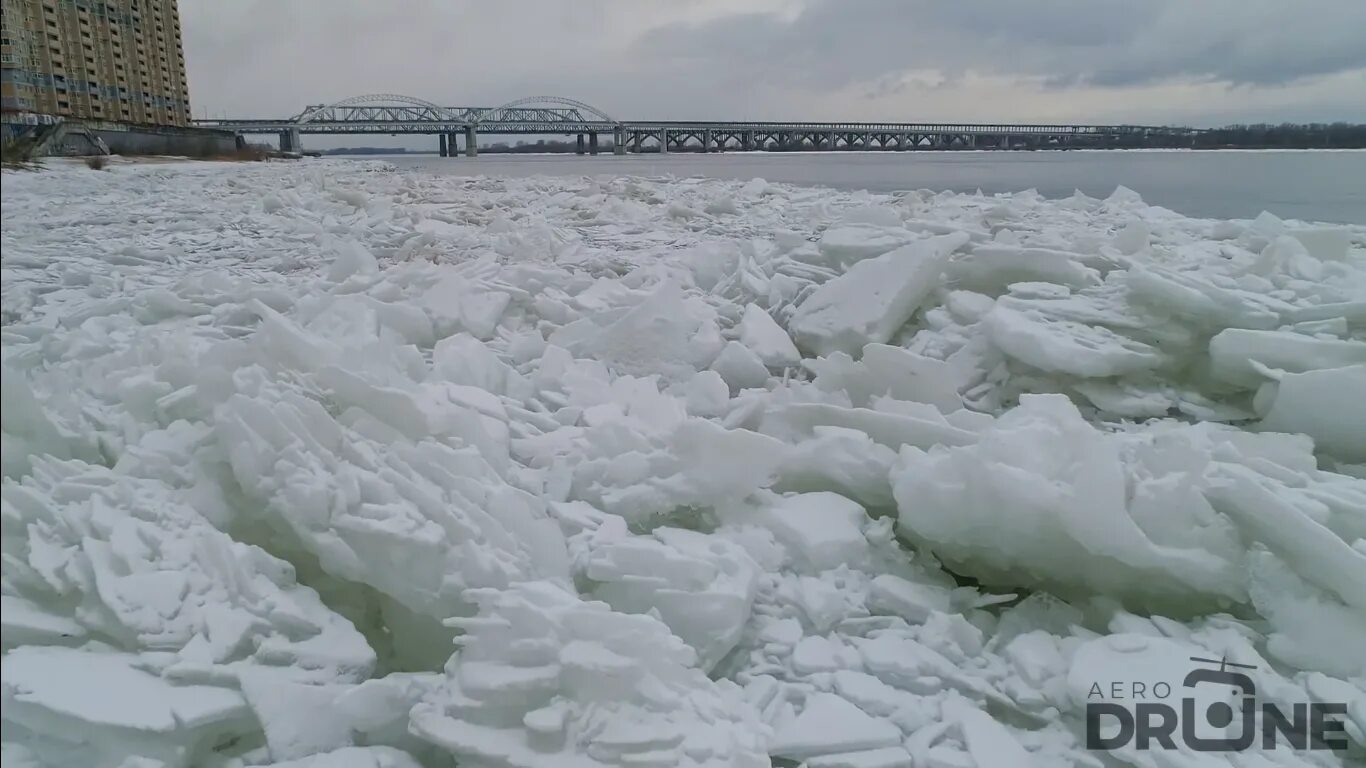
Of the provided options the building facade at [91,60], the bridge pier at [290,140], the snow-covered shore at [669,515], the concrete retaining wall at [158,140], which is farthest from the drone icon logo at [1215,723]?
the bridge pier at [290,140]

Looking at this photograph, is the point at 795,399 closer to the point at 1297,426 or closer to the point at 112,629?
the point at 1297,426

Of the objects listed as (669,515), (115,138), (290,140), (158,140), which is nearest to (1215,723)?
(669,515)

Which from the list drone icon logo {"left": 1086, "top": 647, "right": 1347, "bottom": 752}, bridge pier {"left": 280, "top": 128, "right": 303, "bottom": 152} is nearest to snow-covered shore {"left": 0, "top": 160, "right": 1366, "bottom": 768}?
drone icon logo {"left": 1086, "top": 647, "right": 1347, "bottom": 752}

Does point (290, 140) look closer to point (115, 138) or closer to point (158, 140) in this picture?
point (158, 140)

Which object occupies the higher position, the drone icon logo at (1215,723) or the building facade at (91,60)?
the building facade at (91,60)

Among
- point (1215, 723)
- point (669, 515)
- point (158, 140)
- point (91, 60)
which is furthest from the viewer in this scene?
point (158, 140)

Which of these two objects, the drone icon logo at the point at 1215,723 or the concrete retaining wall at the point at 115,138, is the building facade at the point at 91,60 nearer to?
the concrete retaining wall at the point at 115,138

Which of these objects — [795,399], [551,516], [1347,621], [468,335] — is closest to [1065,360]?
[795,399]
